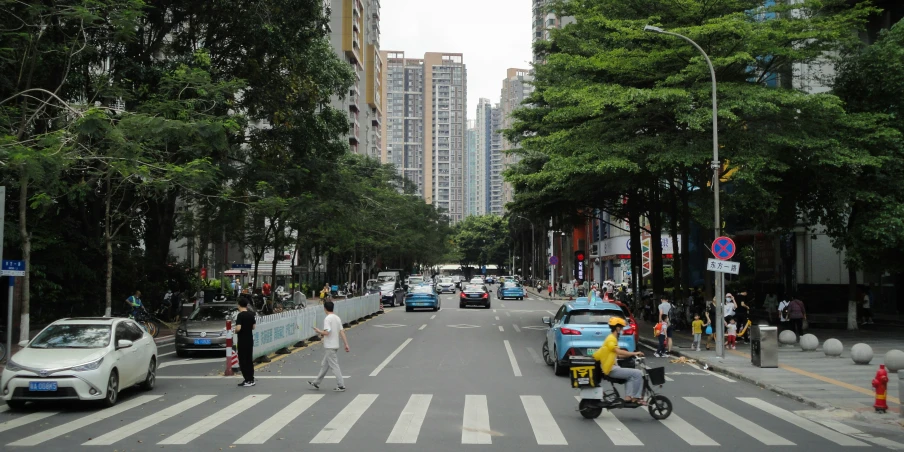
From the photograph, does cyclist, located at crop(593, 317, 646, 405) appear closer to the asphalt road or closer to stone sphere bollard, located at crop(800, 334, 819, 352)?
the asphalt road

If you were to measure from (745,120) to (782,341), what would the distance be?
6895 millimetres

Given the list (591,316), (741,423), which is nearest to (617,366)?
(741,423)

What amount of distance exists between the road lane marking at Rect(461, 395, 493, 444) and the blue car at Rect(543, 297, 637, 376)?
121 inches

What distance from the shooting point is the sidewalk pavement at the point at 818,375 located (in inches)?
528

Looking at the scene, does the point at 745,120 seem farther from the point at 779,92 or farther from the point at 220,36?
the point at 220,36

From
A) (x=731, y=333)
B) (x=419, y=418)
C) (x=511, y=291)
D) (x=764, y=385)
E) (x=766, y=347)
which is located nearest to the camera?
(x=419, y=418)

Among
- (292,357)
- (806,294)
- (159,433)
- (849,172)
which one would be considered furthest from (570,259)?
(159,433)

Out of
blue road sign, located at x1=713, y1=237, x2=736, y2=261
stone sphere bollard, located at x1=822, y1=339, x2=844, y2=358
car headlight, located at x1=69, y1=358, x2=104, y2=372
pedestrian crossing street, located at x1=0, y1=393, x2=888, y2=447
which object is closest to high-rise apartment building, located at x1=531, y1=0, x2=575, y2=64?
blue road sign, located at x1=713, y1=237, x2=736, y2=261

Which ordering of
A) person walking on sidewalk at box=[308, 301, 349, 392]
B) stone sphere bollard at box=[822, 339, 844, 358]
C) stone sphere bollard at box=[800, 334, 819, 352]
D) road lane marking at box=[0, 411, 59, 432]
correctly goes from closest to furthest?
road lane marking at box=[0, 411, 59, 432] → person walking on sidewalk at box=[308, 301, 349, 392] → stone sphere bollard at box=[822, 339, 844, 358] → stone sphere bollard at box=[800, 334, 819, 352]

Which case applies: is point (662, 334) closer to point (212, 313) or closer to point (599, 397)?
point (599, 397)

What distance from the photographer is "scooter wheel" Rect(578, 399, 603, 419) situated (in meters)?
11.6

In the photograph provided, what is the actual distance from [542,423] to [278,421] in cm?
378

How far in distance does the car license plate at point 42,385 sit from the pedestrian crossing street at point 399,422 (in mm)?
412

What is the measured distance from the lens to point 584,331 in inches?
643
